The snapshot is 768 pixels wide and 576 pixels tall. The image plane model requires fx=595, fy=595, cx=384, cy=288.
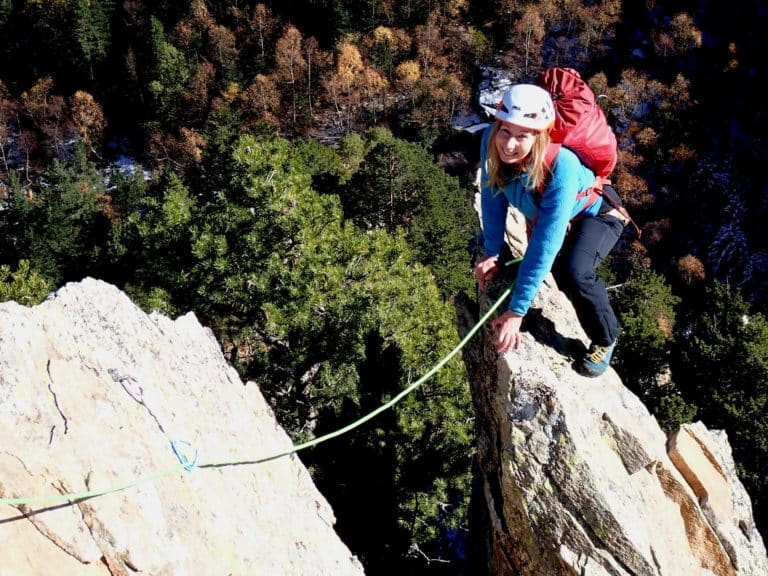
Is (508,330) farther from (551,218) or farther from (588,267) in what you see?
(551,218)

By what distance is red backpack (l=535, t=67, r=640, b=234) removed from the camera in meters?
4.51

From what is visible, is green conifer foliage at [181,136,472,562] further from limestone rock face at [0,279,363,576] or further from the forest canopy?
limestone rock face at [0,279,363,576]

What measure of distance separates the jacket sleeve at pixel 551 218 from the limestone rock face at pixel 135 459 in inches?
109

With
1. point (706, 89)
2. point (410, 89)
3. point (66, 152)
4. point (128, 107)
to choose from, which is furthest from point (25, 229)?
point (706, 89)

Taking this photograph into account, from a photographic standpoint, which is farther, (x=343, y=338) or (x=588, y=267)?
(x=343, y=338)

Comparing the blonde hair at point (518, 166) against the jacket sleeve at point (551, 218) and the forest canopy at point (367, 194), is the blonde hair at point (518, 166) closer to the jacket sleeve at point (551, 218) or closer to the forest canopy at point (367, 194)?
the jacket sleeve at point (551, 218)

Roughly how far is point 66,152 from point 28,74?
48.0 ft

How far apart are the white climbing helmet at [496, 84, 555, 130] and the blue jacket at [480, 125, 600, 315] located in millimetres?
351

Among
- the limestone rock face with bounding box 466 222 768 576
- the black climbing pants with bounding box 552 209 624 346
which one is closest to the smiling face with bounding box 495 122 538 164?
the black climbing pants with bounding box 552 209 624 346

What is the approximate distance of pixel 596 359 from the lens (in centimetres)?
577

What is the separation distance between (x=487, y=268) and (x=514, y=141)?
1.98 m

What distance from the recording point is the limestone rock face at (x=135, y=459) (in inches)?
137

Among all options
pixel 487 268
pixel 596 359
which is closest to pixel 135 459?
pixel 487 268

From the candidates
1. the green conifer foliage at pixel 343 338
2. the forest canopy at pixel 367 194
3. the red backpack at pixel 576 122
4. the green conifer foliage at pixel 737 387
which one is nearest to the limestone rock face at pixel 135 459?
the red backpack at pixel 576 122
